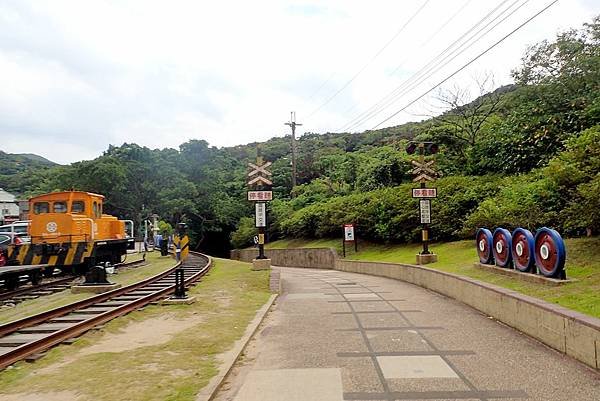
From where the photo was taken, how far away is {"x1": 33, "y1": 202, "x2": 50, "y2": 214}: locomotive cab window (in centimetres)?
1934

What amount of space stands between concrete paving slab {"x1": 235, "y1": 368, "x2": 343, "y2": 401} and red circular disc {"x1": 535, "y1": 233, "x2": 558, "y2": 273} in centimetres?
518

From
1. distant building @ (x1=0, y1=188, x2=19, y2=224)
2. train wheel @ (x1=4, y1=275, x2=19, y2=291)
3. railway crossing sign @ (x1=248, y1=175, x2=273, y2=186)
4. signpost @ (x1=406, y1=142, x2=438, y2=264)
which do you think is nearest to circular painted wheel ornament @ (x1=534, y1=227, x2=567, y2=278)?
signpost @ (x1=406, y1=142, x2=438, y2=264)

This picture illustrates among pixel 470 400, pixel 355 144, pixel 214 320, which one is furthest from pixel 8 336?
pixel 355 144

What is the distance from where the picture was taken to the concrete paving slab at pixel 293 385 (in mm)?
5441

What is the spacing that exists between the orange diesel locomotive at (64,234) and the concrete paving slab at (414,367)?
14.5 meters

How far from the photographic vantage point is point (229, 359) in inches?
271

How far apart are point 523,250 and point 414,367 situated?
550 cm

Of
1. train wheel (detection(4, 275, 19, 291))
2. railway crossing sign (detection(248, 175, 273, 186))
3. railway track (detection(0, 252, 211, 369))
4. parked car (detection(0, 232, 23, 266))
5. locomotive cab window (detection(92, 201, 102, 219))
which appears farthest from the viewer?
locomotive cab window (detection(92, 201, 102, 219))

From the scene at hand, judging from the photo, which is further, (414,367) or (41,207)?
(41,207)

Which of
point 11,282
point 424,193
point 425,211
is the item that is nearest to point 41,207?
point 11,282

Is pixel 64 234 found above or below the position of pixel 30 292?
above

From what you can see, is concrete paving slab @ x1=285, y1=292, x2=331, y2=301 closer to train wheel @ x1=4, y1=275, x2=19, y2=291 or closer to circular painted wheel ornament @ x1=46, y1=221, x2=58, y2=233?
train wheel @ x1=4, y1=275, x2=19, y2=291

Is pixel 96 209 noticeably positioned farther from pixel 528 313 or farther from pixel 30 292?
pixel 528 313

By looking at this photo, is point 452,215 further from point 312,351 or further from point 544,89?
point 312,351
